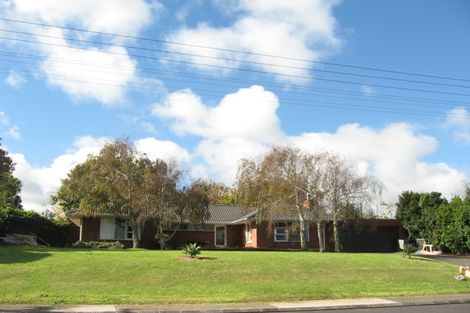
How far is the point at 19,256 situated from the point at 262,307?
1152cm

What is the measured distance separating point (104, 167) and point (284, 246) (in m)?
15.8

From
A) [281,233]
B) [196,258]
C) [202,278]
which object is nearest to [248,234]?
[281,233]

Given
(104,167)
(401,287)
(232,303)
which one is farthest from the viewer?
(104,167)

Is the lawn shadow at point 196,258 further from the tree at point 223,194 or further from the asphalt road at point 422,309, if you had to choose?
the tree at point 223,194

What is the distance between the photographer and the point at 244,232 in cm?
4438

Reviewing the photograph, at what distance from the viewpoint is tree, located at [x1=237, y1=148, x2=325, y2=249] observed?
3450 centimetres

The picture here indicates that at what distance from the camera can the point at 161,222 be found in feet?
107

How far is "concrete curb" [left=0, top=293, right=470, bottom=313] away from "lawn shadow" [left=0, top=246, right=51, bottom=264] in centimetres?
706

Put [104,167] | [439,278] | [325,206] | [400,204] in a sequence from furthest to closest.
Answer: [400,204] < [325,206] < [104,167] < [439,278]

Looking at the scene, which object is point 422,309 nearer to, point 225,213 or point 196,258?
point 196,258

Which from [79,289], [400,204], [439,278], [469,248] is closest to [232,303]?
[79,289]

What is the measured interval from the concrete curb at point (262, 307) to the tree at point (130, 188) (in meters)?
17.8

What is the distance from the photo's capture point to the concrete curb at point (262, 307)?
1298cm

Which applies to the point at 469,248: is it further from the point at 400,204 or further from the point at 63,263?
the point at 63,263
